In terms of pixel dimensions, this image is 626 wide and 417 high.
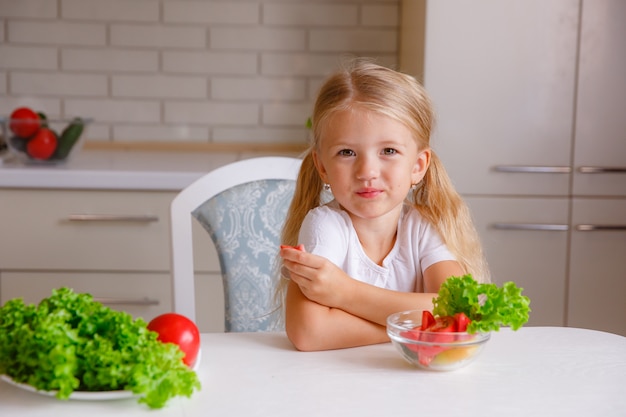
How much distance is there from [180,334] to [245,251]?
74 cm

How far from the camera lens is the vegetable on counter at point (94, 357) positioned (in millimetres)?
1035

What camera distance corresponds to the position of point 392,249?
154cm

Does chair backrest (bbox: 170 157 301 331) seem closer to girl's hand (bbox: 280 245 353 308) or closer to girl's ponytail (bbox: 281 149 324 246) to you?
girl's ponytail (bbox: 281 149 324 246)

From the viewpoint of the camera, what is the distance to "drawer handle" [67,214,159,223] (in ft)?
8.77

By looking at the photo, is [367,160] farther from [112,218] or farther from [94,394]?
[112,218]

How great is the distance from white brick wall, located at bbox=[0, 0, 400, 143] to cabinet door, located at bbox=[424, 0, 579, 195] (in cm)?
58

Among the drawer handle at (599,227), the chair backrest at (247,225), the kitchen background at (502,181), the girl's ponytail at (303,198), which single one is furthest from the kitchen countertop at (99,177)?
the drawer handle at (599,227)

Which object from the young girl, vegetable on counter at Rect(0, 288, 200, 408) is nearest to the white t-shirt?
the young girl

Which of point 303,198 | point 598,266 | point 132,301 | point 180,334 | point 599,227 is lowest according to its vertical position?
point 132,301

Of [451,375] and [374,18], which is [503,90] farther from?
[451,375]

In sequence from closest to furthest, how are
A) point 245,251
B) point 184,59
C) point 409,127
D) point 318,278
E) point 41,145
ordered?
point 318,278 < point 409,127 < point 245,251 < point 41,145 < point 184,59

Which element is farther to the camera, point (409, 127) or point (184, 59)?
point (184, 59)

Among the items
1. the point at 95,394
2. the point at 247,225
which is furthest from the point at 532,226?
the point at 95,394

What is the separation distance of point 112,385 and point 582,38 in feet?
6.60
